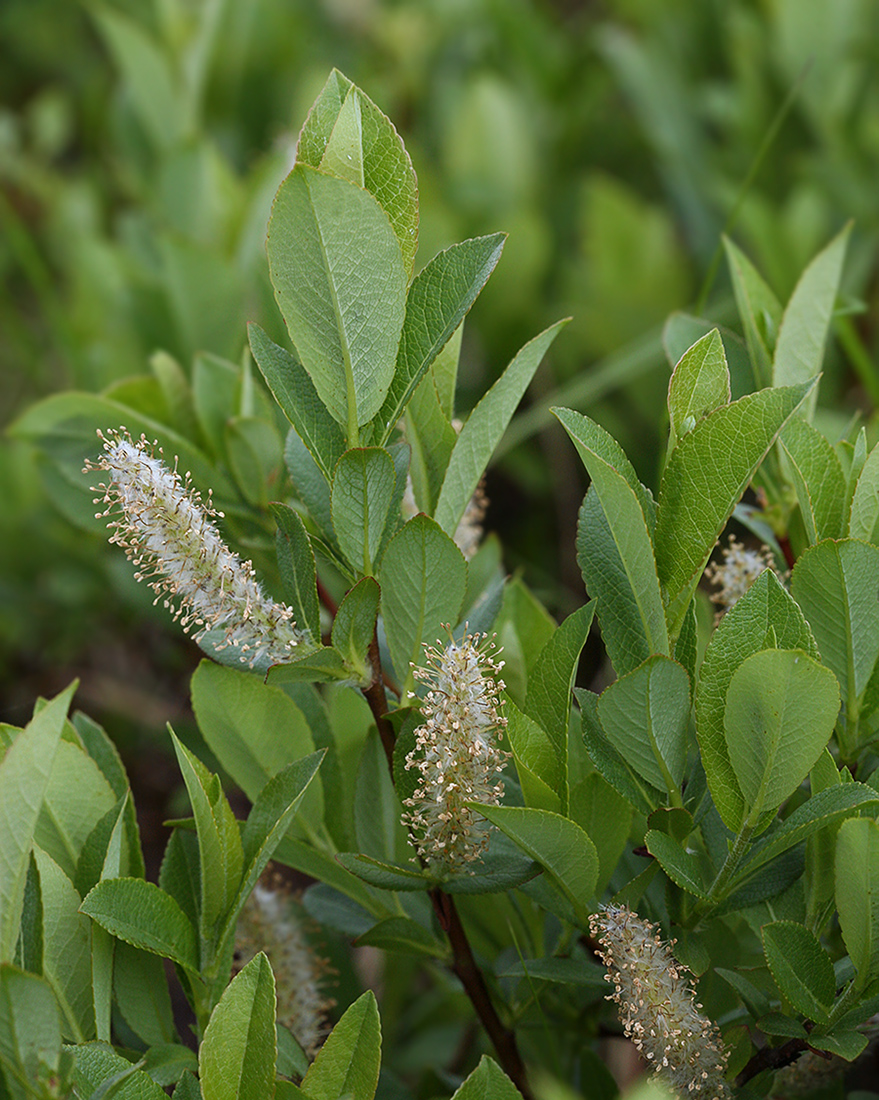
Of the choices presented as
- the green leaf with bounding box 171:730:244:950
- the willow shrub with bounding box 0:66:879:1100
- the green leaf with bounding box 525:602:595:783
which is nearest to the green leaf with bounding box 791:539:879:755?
the willow shrub with bounding box 0:66:879:1100

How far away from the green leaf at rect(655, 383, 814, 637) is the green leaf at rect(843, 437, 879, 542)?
84 millimetres

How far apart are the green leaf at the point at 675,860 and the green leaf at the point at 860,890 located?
0.22ft

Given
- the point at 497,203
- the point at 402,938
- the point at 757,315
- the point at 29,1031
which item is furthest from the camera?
the point at 497,203

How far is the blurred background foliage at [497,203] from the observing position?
4.36 ft

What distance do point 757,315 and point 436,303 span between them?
0.28m

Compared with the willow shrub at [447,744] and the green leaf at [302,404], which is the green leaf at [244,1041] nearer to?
the willow shrub at [447,744]

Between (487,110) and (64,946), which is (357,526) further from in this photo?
(487,110)

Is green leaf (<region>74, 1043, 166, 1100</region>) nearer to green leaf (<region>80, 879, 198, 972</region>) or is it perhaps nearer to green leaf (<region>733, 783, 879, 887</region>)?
green leaf (<region>80, 879, 198, 972</region>)

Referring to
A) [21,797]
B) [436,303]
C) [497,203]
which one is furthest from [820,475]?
[497,203]

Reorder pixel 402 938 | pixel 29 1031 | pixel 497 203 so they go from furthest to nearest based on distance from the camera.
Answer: pixel 497 203 → pixel 402 938 → pixel 29 1031

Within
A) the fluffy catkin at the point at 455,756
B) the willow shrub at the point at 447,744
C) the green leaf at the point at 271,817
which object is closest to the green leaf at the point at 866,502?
the willow shrub at the point at 447,744

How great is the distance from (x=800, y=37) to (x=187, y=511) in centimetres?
140

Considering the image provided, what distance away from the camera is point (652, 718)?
0.52 metres

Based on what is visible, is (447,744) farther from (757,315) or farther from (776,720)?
(757,315)
